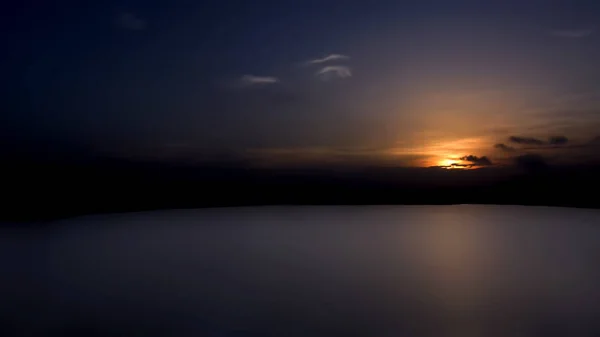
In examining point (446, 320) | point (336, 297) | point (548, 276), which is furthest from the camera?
point (548, 276)

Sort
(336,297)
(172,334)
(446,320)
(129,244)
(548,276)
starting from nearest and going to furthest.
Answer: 1. (172,334)
2. (446,320)
3. (336,297)
4. (548,276)
5. (129,244)

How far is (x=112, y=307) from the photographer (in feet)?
73.8

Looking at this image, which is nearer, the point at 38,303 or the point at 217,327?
the point at 217,327

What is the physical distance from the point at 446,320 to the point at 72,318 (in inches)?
628

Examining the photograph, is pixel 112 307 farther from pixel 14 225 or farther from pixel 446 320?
pixel 14 225

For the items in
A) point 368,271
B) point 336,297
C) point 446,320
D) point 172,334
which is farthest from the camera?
point 368,271

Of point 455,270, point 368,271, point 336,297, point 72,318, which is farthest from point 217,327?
point 455,270

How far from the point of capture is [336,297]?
25.5 meters

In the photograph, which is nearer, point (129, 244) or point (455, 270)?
point (455, 270)

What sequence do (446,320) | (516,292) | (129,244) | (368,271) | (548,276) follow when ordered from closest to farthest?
(446,320) → (516,292) → (548,276) → (368,271) → (129,244)

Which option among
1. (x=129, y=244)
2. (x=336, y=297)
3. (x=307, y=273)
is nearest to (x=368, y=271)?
(x=307, y=273)

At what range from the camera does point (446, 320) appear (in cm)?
2162

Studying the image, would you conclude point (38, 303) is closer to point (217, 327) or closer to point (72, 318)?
point (72, 318)

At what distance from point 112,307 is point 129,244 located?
105 ft
